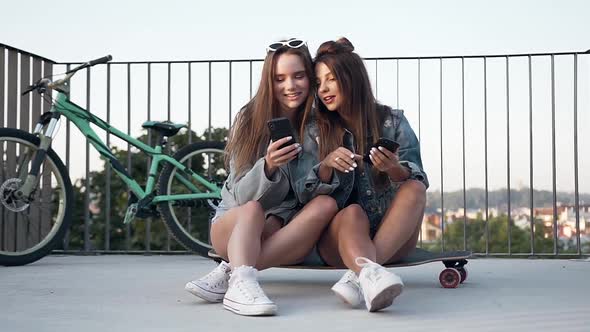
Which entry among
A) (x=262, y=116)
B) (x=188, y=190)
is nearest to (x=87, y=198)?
(x=188, y=190)

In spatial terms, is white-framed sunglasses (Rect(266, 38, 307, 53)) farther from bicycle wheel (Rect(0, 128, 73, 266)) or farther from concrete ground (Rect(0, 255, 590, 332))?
bicycle wheel (Rect(0, 128, 73, 266))

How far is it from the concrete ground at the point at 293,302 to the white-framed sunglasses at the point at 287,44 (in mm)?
716

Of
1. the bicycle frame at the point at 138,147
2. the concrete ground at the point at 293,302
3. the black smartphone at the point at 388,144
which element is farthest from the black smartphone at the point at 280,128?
the bicycle frame at the point at 138,147

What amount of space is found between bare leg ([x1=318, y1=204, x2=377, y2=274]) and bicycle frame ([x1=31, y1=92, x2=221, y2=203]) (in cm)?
171

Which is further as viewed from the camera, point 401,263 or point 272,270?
point 272,270

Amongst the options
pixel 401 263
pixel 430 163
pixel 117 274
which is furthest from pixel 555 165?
pixel 117 274

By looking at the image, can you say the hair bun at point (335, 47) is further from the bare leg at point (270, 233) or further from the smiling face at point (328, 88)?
the bare leg at point (270, 233)

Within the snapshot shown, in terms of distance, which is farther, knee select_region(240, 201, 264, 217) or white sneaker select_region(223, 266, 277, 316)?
knee select_region(240, 201, 264, 217)

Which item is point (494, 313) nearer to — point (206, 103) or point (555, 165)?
point (555, 165)

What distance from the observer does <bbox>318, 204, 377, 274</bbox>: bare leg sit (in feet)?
7.38

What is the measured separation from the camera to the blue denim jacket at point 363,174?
2.40 meters

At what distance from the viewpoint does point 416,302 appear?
2406 millimetres

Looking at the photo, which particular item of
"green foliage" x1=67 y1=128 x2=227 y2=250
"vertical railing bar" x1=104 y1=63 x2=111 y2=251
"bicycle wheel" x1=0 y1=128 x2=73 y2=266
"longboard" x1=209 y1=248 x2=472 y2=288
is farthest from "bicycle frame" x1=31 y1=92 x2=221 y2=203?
"longboard" x1=209 y1=248 x2=472 y2=288

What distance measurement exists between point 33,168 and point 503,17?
11.0 feet
